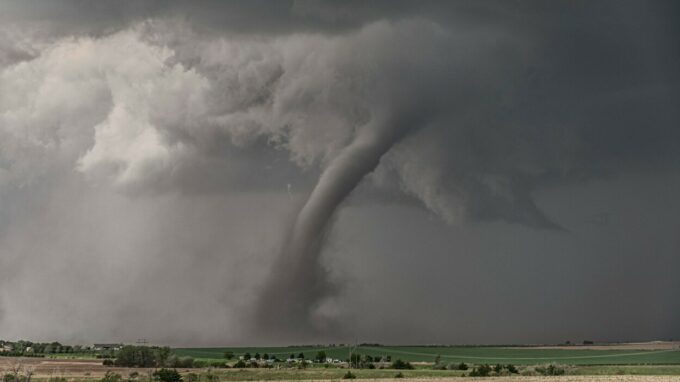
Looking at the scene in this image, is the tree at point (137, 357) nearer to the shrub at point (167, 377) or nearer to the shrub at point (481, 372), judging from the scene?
the shrub at point (167, 377)

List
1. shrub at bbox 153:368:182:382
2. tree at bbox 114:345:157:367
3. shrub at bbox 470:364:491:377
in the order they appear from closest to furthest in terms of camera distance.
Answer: shrub at bbox 153:368:182:382 → shrub at bbox 470:364:491:377 → tree at bbox 114:345:157:367

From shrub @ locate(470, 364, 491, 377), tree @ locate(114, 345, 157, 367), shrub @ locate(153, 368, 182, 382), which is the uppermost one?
tree @ locate(114, 345, 157, 367)

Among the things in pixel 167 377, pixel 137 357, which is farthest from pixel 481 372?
pixel 137 357

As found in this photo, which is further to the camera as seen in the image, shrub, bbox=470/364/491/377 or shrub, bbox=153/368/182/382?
shrub, bbox=470/364/491/377

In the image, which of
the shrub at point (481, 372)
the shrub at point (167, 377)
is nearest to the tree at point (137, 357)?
the shrub at point (167, 377)

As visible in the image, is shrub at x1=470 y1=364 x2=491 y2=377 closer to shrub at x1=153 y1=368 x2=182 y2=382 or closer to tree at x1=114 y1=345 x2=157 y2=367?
shrub at x1=153 y1=368 x2=182 y2=382

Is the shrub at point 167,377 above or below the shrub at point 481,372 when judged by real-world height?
below

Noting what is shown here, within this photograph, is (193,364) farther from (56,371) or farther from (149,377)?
(149,377)

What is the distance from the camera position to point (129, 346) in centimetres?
15088

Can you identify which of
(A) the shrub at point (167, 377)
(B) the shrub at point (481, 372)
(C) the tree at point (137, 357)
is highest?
(C) the tree at point (137, 357)

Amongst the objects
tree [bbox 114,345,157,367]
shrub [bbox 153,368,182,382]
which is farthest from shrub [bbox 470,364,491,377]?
tree [bbox 114,345,157,367]

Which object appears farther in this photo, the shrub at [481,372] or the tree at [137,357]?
the tree at [137,357]

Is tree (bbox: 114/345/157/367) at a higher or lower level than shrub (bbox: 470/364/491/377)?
higher

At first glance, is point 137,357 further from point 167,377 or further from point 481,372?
point 481,372
